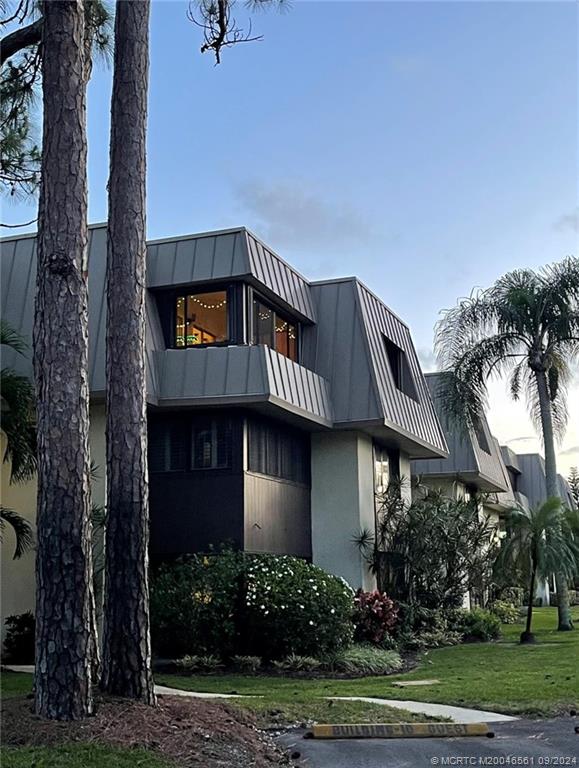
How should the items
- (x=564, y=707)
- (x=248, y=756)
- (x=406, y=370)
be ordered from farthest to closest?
(x=406, y=370)
(x=564, y=707)
(x=248, y=756)

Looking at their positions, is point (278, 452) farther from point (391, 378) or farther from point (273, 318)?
point (391, 378)

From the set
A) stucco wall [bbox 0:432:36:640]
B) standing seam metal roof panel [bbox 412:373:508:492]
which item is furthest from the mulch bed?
standing seam metal roof panel [bbox 412:373:508:492]

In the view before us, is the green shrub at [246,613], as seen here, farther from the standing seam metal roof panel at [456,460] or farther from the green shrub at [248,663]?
the standing seam metal roof panel at [456,460]

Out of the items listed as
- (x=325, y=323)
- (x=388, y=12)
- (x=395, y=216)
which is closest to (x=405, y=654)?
(x=325, y=323)

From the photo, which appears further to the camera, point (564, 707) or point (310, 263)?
point (310, 263)

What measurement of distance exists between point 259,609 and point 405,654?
4149mm

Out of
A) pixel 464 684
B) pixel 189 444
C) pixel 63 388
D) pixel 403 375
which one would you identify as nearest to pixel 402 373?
pixel 403 375

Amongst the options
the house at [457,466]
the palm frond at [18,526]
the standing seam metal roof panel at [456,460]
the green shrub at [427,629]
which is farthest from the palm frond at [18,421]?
the standing seam metal roof panel at [456,460]

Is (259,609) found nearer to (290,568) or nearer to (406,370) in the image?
(290,568)

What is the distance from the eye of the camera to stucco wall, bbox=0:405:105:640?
51.5 ft

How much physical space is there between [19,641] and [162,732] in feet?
26.9

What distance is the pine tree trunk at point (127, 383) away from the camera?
9.10 meters

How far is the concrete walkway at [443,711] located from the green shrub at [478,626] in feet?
33.4

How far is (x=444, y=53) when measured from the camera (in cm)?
1557
